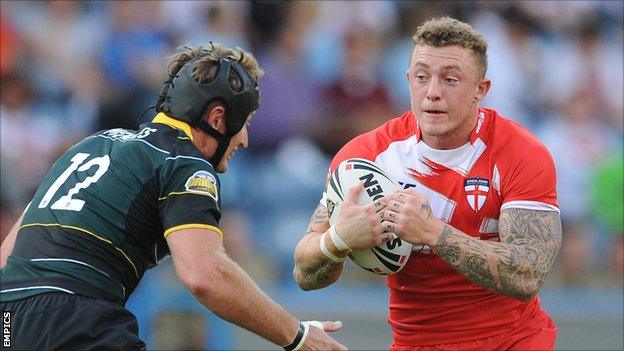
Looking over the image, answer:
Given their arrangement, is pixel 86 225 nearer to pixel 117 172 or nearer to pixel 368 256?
pixel 117 172

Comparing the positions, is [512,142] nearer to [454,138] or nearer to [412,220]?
[454,138]

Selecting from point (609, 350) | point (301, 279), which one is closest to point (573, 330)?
point (609, 350)

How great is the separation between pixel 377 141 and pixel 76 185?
1754 mm

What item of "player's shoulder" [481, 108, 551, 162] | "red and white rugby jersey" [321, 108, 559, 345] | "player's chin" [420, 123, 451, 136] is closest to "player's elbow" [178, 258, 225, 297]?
"red and white rugby jersey" [321, 108, 559, 345]

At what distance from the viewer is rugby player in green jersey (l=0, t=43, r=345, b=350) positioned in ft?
14.6

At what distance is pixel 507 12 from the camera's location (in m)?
11.5

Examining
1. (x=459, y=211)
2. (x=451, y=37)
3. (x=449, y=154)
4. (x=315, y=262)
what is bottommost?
(x=315, y=262)

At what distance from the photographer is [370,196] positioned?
5230 millimetres

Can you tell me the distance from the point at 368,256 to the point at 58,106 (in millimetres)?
6257

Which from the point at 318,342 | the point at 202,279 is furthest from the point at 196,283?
the point at 318,342

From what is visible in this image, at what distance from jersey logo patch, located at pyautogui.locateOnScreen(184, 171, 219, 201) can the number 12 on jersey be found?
427 mm

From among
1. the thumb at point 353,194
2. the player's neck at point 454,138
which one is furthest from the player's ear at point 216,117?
the player's neck at point 454,138

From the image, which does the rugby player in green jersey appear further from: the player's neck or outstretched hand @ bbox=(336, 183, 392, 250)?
the player's neck

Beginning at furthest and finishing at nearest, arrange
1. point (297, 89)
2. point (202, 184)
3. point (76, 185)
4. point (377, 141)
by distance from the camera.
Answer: point (297, 89) < point (377, 141) < point (76, 185) < point (202, 184)
